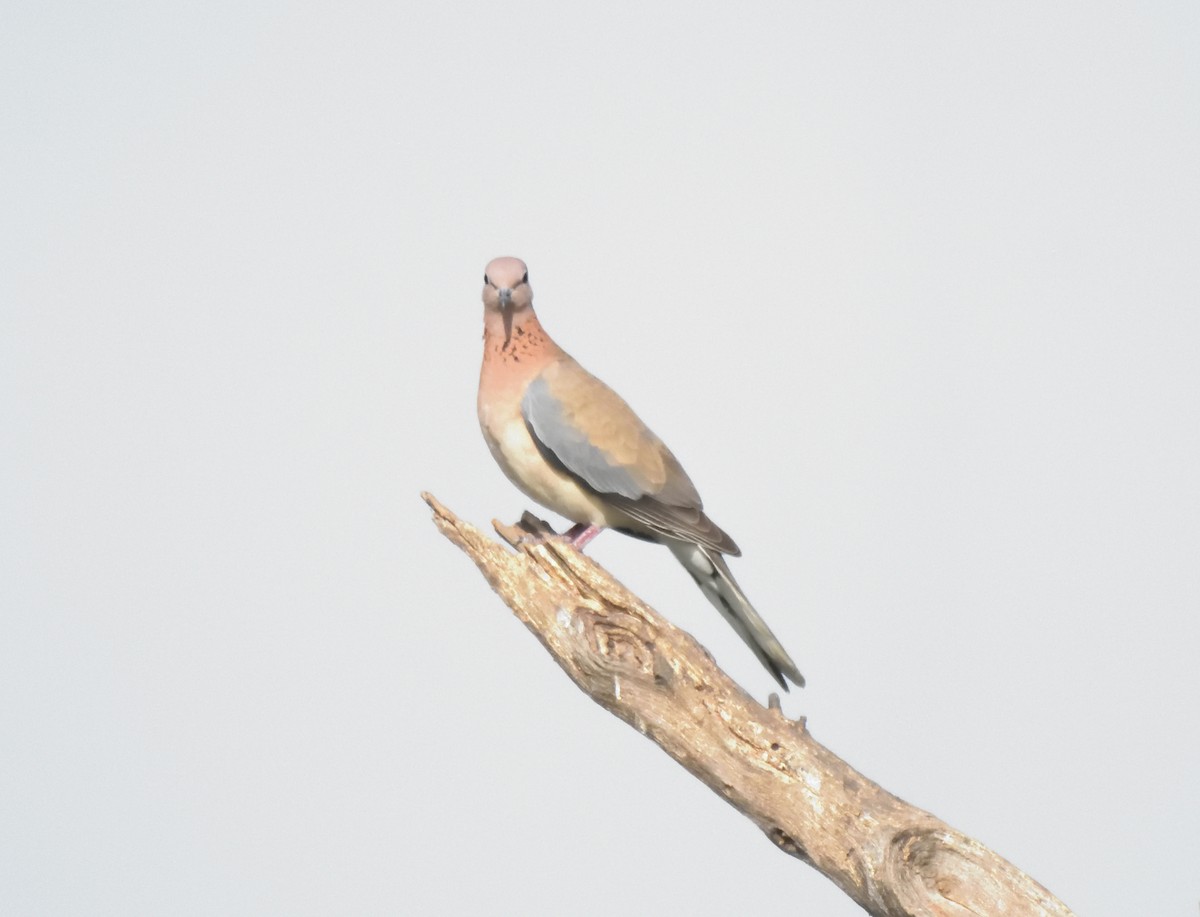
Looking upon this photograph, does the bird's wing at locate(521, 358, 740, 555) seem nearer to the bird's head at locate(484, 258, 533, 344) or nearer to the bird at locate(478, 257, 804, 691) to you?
the bird at locate(478, 257, 804, 691)

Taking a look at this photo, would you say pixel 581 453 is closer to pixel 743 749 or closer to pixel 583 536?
pixel 583 536

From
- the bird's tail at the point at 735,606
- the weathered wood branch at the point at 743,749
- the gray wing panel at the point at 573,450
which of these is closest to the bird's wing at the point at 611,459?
the gray wing panel at the point at 573,450

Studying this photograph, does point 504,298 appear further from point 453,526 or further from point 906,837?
point 906,837

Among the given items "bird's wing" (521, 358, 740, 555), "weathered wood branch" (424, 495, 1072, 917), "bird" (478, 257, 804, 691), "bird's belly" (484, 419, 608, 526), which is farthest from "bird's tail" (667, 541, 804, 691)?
"weathered wood branch" (424, 495, 1072, 917)

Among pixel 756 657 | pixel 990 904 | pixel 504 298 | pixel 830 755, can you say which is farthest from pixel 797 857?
pixel 504 298

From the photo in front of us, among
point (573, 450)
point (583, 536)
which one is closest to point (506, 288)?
point (573, 450)

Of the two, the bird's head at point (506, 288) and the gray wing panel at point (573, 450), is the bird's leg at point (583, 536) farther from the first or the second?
the bird's head at point (506, 288)
